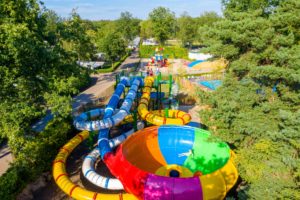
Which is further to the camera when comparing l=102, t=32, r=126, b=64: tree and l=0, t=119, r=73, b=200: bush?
l=102, t=32, r=126, b=64: tree

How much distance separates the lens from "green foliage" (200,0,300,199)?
33.0 ft

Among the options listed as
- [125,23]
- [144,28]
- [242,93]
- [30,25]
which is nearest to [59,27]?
[30,25]

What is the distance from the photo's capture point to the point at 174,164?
49.4ft

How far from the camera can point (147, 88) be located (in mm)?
20781

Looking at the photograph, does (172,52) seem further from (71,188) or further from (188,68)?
(71,188)

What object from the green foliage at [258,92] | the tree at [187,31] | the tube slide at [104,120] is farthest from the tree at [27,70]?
the tree at [187,31]

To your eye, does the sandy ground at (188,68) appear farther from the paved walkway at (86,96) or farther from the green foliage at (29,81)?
the green foliage at (29,81)

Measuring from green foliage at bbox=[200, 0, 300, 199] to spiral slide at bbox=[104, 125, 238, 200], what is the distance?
3.68ft

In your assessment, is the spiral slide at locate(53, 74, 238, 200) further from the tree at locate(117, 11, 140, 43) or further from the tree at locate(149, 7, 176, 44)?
the tree at locate(117, 11, 140, 43)

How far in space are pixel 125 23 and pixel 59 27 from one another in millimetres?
59541

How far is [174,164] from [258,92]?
6.40m

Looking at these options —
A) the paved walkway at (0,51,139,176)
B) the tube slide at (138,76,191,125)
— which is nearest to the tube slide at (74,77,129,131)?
the tube slide at (138,76,191,125)

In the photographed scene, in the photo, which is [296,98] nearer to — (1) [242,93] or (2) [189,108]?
(1) [242,93]

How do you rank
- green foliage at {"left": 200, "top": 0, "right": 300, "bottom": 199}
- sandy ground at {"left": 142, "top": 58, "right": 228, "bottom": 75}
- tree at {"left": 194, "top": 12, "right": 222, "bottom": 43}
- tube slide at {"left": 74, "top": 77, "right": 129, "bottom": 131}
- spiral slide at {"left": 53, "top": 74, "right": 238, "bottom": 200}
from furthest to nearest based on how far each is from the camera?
tree at {"left": 194, "top": 12, "right": 222, "bottom": 43}
sandy ground at {"left": 142, "top": 58, "right": 228, "bottom": 75}
tube slide at {"left": 74, "top": 77, "right": 129, "bottom": 131}
spiral slide at {"left": 53, "top": 74, "right": 238, "bottom": 200}
green foliage at {"left": 200, "top": 0, "right": 300, "bottom": 199}
